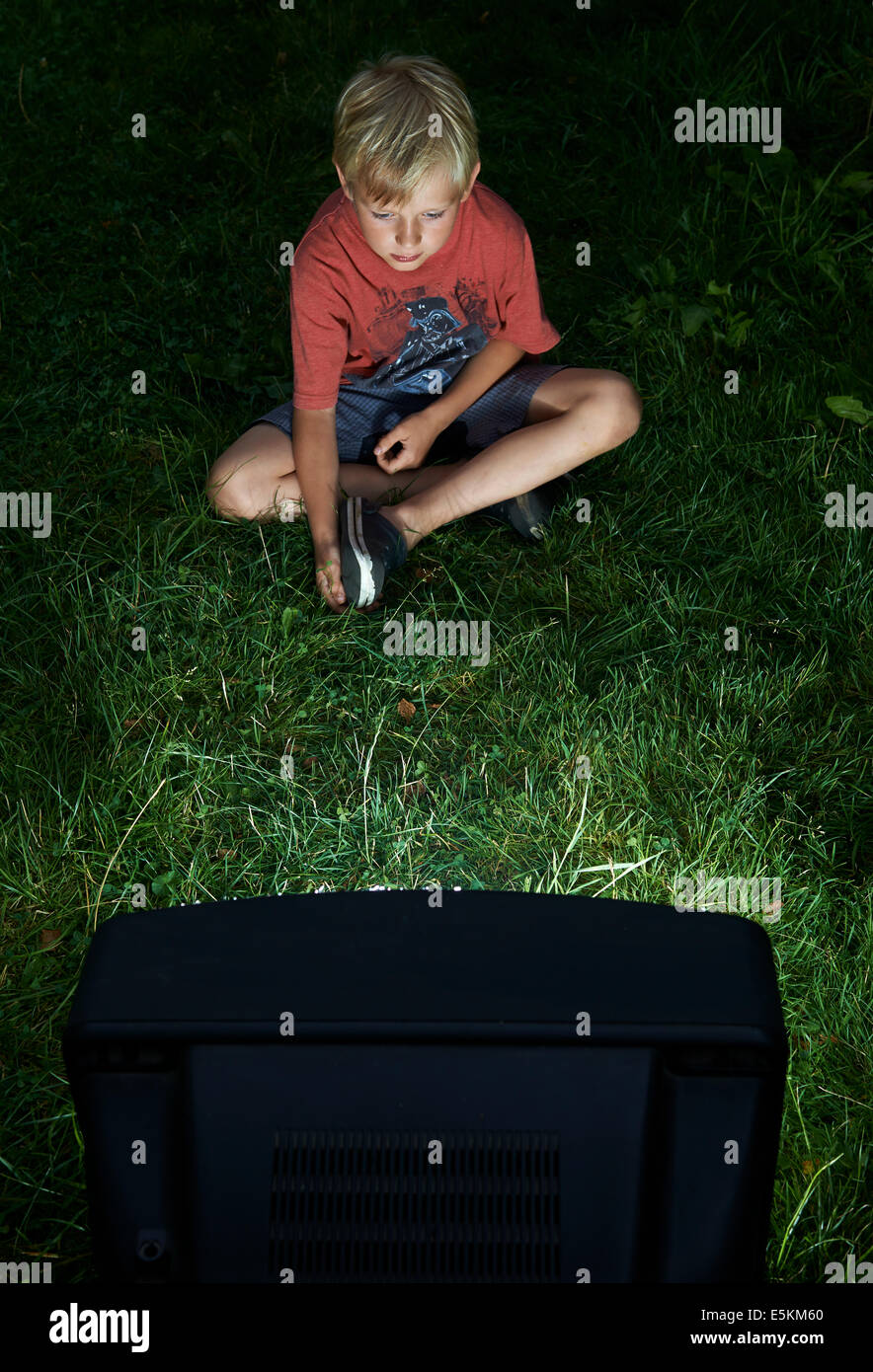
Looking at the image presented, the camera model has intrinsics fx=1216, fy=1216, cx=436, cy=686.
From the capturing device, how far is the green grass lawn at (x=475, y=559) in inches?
83.8

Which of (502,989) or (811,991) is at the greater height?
(502,989)

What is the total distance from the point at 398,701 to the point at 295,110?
2368 mm

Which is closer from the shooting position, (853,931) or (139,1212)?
(139,1212)

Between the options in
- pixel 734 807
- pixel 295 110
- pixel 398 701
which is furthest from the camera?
pixel 295 110

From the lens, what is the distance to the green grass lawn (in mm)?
2129

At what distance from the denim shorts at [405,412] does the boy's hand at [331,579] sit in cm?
35

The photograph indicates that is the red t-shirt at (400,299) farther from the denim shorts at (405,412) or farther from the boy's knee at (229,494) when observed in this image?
the boy's knee at (229,494)

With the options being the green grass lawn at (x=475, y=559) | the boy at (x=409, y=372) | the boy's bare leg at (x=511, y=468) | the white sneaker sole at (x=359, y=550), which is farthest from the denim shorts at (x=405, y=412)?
the white sneaker sole at (x=359, y=550)

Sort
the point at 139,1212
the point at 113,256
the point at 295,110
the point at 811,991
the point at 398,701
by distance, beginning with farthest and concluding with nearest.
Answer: the point at 295,110
the point at 113,256
the point at 398,701
the point at 811,991
the point at 139,1212

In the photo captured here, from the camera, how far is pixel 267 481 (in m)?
2.73

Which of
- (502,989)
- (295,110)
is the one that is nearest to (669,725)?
(502,989)

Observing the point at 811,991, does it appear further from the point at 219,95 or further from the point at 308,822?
the point at 219,95

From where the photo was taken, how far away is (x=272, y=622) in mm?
2539

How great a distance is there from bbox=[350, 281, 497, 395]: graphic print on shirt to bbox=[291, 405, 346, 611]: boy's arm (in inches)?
8.8
